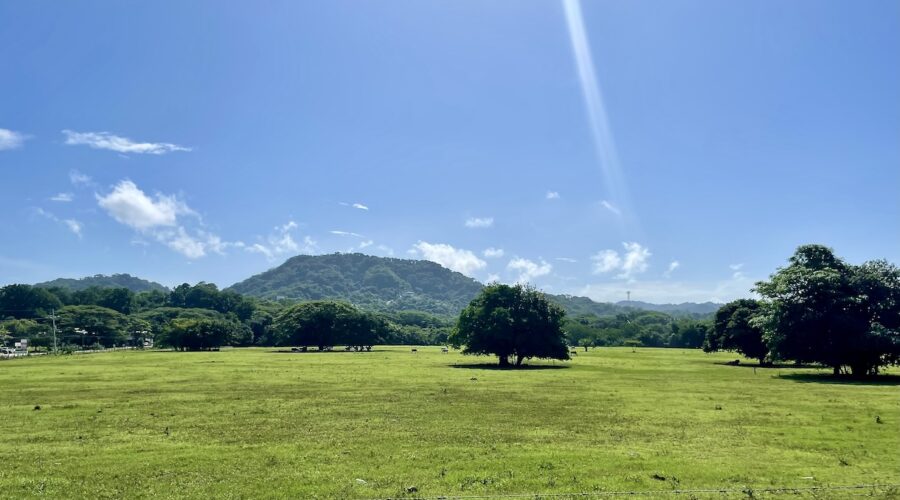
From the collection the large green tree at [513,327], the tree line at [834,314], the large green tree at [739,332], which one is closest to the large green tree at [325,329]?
the large green tree at [513,327]

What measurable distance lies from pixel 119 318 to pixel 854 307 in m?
208

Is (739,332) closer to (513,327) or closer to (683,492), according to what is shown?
(513,327)

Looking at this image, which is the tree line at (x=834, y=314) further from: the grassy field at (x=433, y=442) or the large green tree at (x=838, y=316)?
the grassy field at (x=433, y=442)

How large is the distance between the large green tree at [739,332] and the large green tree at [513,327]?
27578mm

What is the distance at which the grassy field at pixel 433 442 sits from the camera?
1647 cm

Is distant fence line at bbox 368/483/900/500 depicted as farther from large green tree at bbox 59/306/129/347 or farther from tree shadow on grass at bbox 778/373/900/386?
large green tree at bbox 59/306/129/347

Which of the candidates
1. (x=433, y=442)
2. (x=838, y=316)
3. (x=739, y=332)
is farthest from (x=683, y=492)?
(x=739, y=332)

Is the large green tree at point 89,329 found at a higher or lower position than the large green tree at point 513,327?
lower

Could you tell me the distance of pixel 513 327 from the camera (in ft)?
251

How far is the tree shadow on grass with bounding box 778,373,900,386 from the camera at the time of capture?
50659 millimetres

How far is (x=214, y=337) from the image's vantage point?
14675 cm

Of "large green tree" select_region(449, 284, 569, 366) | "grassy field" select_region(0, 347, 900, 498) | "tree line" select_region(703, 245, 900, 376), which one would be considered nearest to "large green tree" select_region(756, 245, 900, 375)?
"tree line" select_region(703, 245, 900, 376)

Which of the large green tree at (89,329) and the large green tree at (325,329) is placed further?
the large green tree at (89,329)

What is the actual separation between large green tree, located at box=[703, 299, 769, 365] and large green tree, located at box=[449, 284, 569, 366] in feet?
90.5
